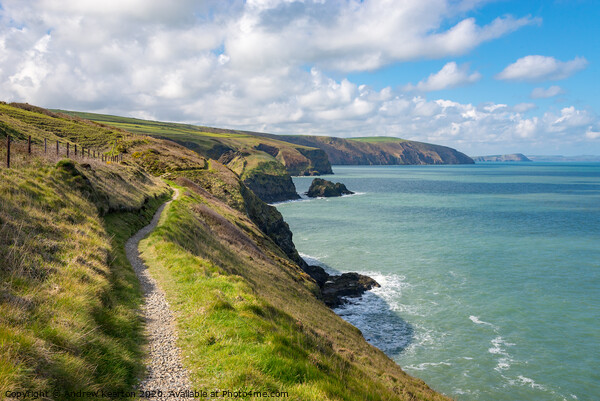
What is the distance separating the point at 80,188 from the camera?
2055 cm

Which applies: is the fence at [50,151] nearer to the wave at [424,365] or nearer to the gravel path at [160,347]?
the gravel path at [160,347]

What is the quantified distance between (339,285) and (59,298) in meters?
34.1

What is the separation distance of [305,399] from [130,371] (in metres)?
4.09

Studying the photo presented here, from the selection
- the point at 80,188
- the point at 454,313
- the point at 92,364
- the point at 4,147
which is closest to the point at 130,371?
the point at 92,364

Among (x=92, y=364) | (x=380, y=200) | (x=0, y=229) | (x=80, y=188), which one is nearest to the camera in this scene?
(x=92, y=364)

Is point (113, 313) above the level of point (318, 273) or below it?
above

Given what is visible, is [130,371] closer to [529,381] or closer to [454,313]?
[529,381]

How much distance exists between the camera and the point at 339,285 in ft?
133

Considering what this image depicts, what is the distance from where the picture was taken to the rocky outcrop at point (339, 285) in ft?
121

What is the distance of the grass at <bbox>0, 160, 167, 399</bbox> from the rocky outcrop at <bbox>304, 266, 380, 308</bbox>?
25.3 m

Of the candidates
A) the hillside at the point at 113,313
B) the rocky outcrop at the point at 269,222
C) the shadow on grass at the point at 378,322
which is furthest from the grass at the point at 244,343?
the rocky outcrop at the point at 269,222

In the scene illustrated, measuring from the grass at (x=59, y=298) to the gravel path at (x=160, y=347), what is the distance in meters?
0.34

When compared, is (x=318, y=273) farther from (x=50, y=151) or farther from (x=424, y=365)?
(x=50, y=151)

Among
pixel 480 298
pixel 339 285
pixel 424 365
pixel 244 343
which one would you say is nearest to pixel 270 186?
pixel 339 285
